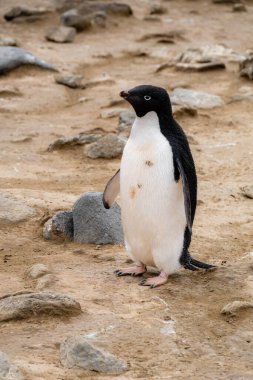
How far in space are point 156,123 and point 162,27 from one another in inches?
337

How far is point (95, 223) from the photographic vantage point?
5.45 meters

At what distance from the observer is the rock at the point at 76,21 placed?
12.5m

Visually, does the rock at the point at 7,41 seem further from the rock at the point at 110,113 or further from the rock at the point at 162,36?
the rock at the point at 110,113

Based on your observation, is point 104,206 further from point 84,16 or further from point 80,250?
point 84,16

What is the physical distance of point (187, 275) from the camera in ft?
16.1

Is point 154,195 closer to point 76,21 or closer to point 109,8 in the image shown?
point 76,21

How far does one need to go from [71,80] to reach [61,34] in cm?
227

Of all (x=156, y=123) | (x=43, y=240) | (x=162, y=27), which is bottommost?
(x=162, y=27)

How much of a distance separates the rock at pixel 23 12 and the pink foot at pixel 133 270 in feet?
27.7

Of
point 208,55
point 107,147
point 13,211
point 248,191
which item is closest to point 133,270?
point 13,211

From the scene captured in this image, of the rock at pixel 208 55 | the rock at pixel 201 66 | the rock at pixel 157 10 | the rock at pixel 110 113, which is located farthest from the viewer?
the rock at pixel 157 10

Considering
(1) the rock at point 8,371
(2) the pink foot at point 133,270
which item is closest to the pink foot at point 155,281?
(2) the pink foot at point 133,270

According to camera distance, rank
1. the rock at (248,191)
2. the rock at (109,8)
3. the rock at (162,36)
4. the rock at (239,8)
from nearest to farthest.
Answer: the rock at (248,191) < the rock at (162,36) < the rock at (109,8) < the rock at (239,8)

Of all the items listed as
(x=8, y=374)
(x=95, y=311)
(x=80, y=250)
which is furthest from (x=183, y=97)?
(x=8, y=374)
